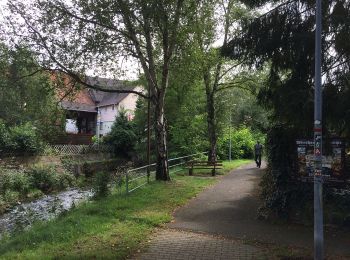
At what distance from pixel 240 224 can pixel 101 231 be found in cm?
347

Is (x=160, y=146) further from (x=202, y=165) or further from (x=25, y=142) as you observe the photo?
(x=25, y=142)

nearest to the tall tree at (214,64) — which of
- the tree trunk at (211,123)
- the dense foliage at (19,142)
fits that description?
the tree trunk at (211,123)

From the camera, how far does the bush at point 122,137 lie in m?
42.0

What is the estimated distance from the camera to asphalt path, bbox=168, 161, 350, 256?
9.99 meters

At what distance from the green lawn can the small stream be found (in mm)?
2072

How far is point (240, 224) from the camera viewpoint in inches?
461

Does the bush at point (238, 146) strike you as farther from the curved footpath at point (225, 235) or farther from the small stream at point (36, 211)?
the curved footpath at point (225, 235)

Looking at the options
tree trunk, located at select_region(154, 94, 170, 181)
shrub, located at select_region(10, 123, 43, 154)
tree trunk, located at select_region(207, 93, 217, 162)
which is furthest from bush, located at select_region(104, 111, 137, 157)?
tree trunk, located at select_region(154, 94, 170, 181)

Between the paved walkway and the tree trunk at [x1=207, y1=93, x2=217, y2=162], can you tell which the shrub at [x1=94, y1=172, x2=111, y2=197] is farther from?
the tree trunk at [x1=207, y1=93, x2=217, y2=162]

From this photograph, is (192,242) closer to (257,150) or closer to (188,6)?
(188,6)

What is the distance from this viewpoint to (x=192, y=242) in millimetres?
9906

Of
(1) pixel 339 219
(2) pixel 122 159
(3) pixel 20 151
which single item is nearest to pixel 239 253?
(1) pixel 339 219

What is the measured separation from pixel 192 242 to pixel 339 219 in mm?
3617

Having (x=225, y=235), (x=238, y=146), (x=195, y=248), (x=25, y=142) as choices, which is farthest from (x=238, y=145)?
(x=195, y=248)
